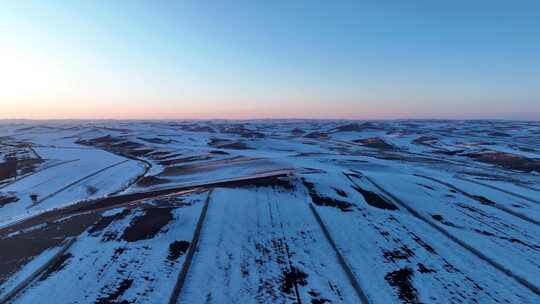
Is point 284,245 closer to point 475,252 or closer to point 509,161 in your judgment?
point 475,252

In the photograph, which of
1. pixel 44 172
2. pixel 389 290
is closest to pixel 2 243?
pixel 389 290

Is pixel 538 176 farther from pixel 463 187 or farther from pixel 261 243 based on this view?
pixel 261 243

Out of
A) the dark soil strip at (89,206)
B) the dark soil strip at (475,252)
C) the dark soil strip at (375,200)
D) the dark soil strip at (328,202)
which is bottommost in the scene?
the dark soil strip at (89,206)

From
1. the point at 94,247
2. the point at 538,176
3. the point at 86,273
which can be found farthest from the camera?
the point at 538,176

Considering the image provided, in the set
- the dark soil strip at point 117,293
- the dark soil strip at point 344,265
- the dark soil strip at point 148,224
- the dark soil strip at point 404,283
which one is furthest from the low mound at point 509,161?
the dark soil strip at point 117,293

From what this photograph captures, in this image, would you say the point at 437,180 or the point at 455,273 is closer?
the point at 455,273

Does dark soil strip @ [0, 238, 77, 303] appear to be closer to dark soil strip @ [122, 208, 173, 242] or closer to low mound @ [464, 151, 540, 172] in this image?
dark soil strip @ [122, 208, 173, 242]

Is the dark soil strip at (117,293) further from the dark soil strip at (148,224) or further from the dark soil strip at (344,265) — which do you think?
the dark soil strip at (344,265)

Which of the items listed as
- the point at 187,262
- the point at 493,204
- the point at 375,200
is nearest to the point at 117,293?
the point at 187,262

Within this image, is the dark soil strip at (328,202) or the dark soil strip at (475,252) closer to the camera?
the dark soil strip at (475,252)
